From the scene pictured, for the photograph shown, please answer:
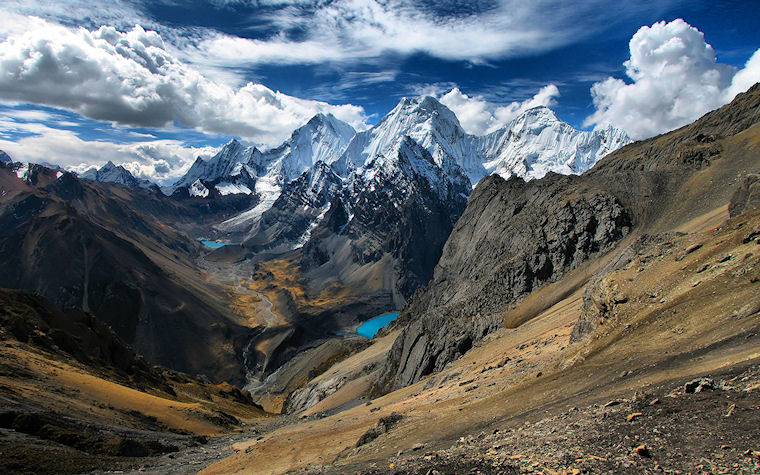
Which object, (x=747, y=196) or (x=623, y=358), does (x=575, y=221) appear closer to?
(x=747, y=196)

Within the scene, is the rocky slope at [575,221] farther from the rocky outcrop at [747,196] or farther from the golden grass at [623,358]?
the golden grass at [623,358]

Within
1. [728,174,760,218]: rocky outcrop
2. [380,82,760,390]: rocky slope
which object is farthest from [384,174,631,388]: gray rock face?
[728,174,760,218]: rocky outcrop

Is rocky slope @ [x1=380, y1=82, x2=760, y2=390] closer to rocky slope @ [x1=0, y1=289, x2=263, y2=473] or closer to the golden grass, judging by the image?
the golden grass

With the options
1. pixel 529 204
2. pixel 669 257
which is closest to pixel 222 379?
pixel 529 204

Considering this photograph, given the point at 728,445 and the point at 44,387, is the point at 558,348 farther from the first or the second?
the point at 44,387

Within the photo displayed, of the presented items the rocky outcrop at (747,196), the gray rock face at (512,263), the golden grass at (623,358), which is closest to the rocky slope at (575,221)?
the gray rock face at (512,263)

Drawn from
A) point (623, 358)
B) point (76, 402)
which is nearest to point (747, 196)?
point (623, 358)
